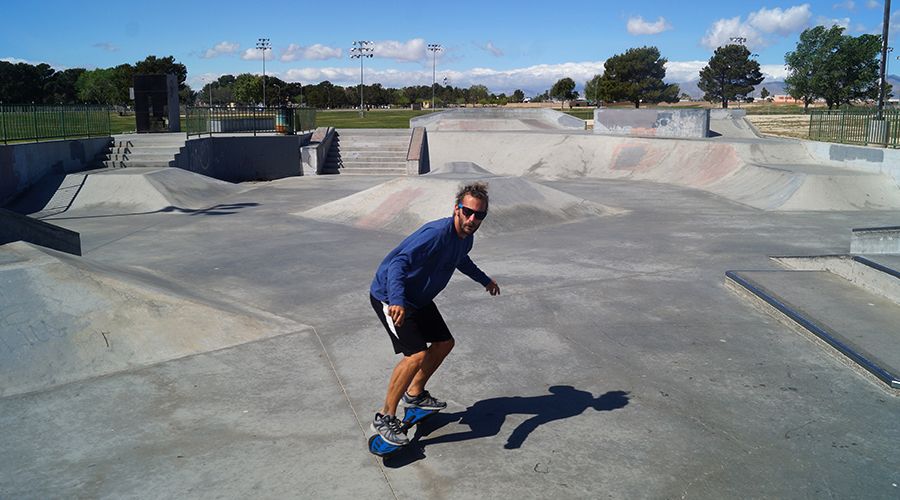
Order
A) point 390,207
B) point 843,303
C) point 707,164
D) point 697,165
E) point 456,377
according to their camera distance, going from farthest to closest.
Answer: point 697,165, point 707,164, point 390,207, point 843,303, point 456,377

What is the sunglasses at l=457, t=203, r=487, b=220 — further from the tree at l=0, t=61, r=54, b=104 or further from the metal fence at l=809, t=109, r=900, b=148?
the tree at l=0, t=61, r=54, b=104

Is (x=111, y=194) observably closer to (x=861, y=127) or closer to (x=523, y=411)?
(x=523, y=411)

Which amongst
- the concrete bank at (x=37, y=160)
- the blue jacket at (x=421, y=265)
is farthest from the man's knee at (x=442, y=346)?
the concrete bank at (x=37, y=160)

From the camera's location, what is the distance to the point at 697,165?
70.0 feet

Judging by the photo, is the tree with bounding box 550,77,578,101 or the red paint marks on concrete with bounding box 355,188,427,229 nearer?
the red paint marks on concrete with bounding box 355,188,427,229

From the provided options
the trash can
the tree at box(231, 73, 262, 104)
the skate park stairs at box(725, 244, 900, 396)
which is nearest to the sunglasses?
the skate park stairs at box(725, 244, 900, 396)

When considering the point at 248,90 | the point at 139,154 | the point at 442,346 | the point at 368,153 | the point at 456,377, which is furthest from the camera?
the point at 248,90

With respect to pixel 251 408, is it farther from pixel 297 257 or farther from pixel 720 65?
pixel 720 65

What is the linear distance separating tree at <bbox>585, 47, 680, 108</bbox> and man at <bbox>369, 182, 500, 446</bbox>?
103 metres

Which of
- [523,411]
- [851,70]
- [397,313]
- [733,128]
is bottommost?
[523,411]

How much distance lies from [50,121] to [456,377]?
56.2ft

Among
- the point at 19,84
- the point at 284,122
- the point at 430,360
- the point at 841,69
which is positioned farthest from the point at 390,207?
the point at 19,84

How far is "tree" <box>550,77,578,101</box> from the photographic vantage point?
99.8 meters

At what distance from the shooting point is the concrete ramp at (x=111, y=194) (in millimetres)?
14750
